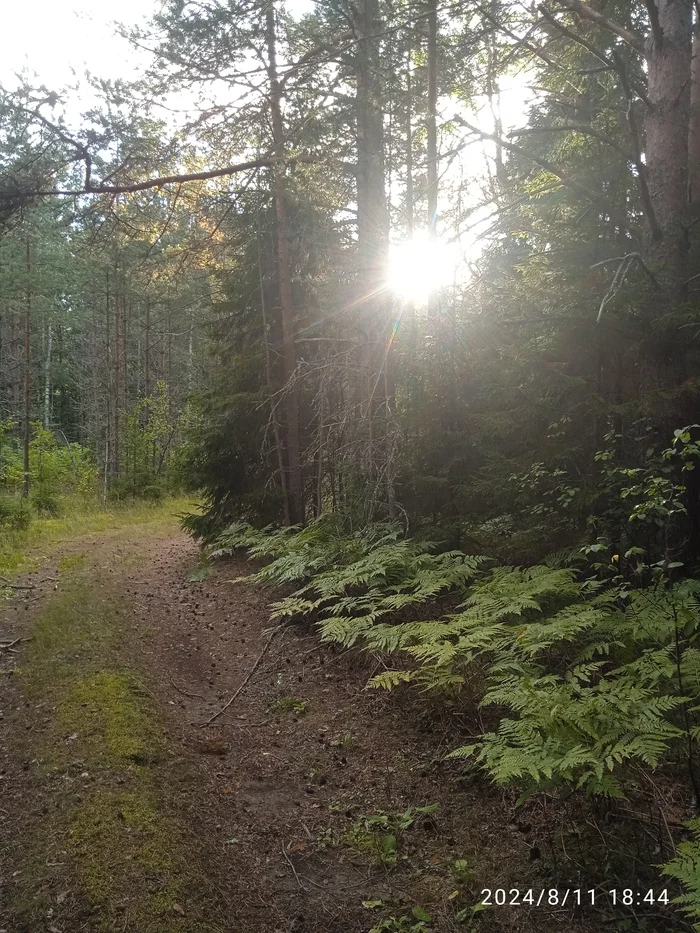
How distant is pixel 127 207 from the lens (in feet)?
27.3

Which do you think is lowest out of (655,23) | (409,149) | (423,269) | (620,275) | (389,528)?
(389,528)

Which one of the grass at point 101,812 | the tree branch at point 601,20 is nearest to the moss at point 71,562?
the grass at point 101,812

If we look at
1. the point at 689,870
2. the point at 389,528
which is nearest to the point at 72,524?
the point at 389,528

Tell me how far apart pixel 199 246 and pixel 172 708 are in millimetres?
7892

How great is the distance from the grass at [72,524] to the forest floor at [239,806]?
4.91 meters

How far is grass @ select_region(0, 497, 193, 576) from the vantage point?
11.2 meters

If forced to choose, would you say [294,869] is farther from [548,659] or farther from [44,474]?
[44,474]

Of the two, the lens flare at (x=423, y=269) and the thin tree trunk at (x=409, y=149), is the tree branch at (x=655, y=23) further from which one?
the thin tree trunk at (x=409, y=149)

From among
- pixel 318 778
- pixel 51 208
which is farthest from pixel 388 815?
pixel 51 208

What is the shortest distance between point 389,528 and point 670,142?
5291 mm

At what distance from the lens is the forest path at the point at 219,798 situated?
3162 millimetres
